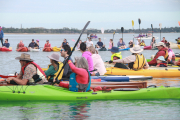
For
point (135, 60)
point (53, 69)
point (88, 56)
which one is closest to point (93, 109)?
point (53, 69)

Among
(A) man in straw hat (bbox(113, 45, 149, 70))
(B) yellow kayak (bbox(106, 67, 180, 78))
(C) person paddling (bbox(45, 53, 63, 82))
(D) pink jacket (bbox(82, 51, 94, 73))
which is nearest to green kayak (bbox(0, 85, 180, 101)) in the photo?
(C) person paddling (bbox(45, 53, 63, 82))

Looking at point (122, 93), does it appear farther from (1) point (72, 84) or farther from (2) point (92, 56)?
(2) point (92, 56)

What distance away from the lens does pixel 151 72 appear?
40.0ft

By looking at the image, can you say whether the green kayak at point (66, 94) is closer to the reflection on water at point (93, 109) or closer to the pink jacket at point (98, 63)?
the reflection on water at point (93, 109)

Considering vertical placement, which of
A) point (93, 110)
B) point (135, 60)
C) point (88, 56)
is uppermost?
point (88, 56)

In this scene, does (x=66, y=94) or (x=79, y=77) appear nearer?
(x=79, y=77)

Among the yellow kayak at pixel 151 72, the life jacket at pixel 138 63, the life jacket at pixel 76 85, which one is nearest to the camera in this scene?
the life jacket at pixel 76 85

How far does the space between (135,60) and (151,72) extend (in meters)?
0.97

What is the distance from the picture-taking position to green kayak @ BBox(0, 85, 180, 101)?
7.64m

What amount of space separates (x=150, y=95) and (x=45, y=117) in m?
2.91

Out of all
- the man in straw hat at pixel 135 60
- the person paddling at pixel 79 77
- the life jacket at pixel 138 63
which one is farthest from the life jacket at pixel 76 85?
the life jacket at pixel 138 63

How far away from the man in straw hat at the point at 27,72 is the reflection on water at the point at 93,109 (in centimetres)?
56

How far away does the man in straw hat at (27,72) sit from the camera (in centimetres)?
733

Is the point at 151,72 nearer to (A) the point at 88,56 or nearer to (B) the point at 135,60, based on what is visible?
(B) the point at 135,60
